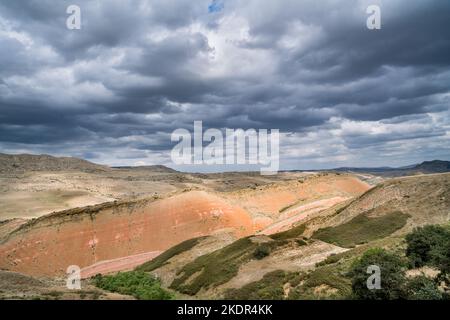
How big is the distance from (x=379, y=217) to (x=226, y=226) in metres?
24.8

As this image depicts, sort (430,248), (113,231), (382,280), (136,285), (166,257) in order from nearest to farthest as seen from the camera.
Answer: (382,280) → (430,248) → (136,285) → (166,257) → (113,231)

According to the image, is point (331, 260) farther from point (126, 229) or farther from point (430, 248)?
point (126, 229)

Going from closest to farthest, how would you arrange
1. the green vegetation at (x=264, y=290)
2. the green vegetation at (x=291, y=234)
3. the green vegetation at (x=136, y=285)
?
the green vegetation at (x=264, y=290) < the green vegetation at (x=136, y=285) < the green vegetation at (x=291, y=234)

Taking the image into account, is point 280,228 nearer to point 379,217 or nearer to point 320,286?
point 379,217

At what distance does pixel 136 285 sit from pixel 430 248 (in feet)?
78.2

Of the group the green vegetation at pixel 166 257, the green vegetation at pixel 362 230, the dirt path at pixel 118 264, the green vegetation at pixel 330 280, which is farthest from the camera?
the dirt path at pixel 118 264

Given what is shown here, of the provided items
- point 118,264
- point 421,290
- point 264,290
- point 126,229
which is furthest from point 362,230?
point 126,229

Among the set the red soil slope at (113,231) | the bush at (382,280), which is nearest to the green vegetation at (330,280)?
the bush at (382,280)

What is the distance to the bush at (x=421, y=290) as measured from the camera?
1964cm

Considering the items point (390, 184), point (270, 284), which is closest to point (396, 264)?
point (270, 284)

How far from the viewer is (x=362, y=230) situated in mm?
40812

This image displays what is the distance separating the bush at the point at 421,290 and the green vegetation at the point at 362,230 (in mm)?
15668

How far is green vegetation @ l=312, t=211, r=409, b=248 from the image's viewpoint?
38438 millimetres

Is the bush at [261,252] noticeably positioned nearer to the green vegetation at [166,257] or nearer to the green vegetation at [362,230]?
the green vegetation at [362,230]
